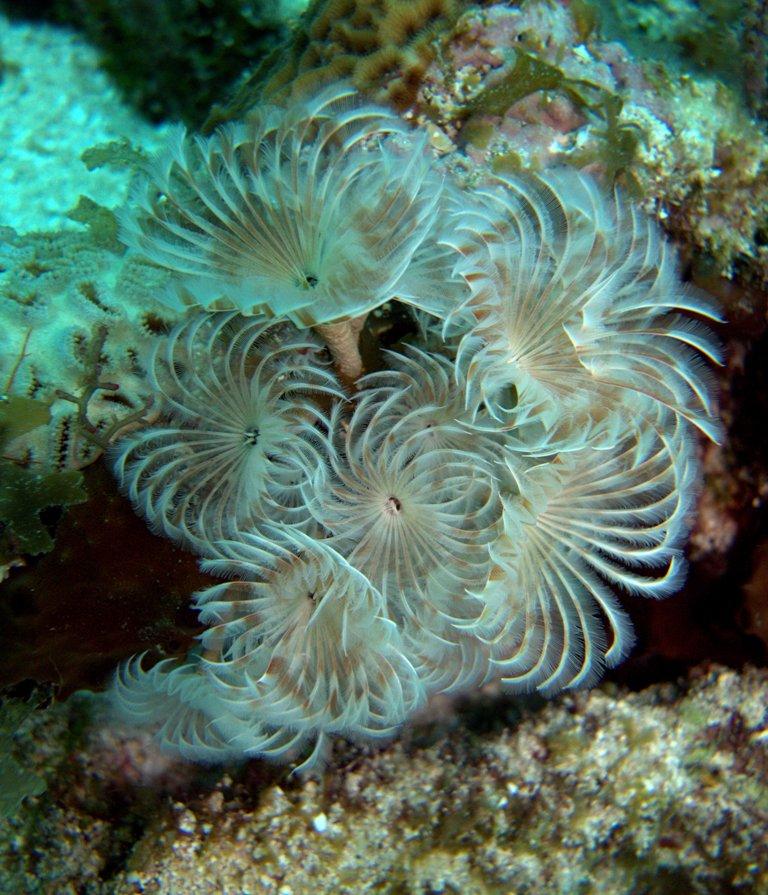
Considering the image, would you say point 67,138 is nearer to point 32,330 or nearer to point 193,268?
point 32,330

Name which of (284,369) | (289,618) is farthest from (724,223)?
(289,618)

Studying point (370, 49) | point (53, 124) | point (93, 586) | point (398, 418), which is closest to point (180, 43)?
point (53, 124)

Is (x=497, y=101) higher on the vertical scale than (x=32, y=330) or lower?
higher

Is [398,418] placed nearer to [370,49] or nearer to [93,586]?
[93,586]

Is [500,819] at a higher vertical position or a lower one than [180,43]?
lower

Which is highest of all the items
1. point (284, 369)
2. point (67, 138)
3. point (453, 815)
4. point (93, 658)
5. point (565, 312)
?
point (565, 312)

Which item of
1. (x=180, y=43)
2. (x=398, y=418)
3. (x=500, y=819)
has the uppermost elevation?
(x=180, y=43)

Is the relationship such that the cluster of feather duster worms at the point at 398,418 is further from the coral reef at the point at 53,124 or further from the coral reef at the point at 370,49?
the coral reef at the point at 53,124
